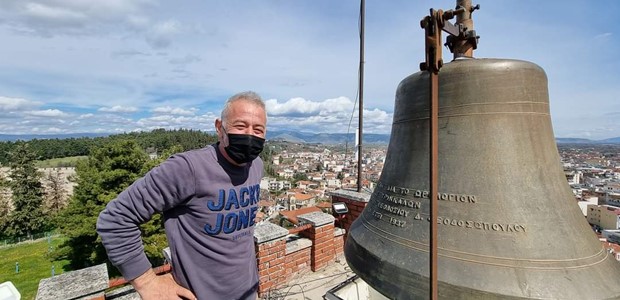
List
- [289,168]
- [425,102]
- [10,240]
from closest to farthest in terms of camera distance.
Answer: [425,102] < [10,240] < [289,168]

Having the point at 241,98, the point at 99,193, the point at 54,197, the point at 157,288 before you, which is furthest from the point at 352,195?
the point at 54,197

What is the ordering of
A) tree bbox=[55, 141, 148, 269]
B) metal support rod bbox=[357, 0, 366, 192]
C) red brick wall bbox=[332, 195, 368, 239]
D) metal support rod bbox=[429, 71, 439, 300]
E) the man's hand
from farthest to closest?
tree bbox=[55, 141, 148, 269] < red brick wall bbox=[332, 195, 368, 239] < metal support rod bbox=[357, 0, 366, 192] < the man's hand < metal support rod bbox=[429, 71, 439, 300]

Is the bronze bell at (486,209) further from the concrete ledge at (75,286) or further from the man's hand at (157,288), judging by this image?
the concrete ledge at (75,286)

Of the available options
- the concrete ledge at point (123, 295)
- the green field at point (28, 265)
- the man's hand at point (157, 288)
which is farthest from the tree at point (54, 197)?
the man's hand at point (157, 288)

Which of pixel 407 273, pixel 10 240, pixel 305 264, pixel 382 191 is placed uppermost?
pixel 382 191

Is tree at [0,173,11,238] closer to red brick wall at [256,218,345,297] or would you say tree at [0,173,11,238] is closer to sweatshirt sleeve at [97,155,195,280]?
red brick wall at [256,218,345,297]

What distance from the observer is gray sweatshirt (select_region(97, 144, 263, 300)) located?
136cm

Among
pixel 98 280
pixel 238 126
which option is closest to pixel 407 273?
pixel 238 126

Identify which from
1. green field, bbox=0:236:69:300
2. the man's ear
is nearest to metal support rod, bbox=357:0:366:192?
the man's ear

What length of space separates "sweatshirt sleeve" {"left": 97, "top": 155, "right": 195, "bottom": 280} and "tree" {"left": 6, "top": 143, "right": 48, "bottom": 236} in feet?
117

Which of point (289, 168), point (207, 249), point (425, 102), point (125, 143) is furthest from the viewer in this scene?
point (289, 168)

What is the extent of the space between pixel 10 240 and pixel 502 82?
39.6m

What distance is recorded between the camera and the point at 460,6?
1.60 meters

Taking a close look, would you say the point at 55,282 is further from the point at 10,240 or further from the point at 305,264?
the point at 10,240
